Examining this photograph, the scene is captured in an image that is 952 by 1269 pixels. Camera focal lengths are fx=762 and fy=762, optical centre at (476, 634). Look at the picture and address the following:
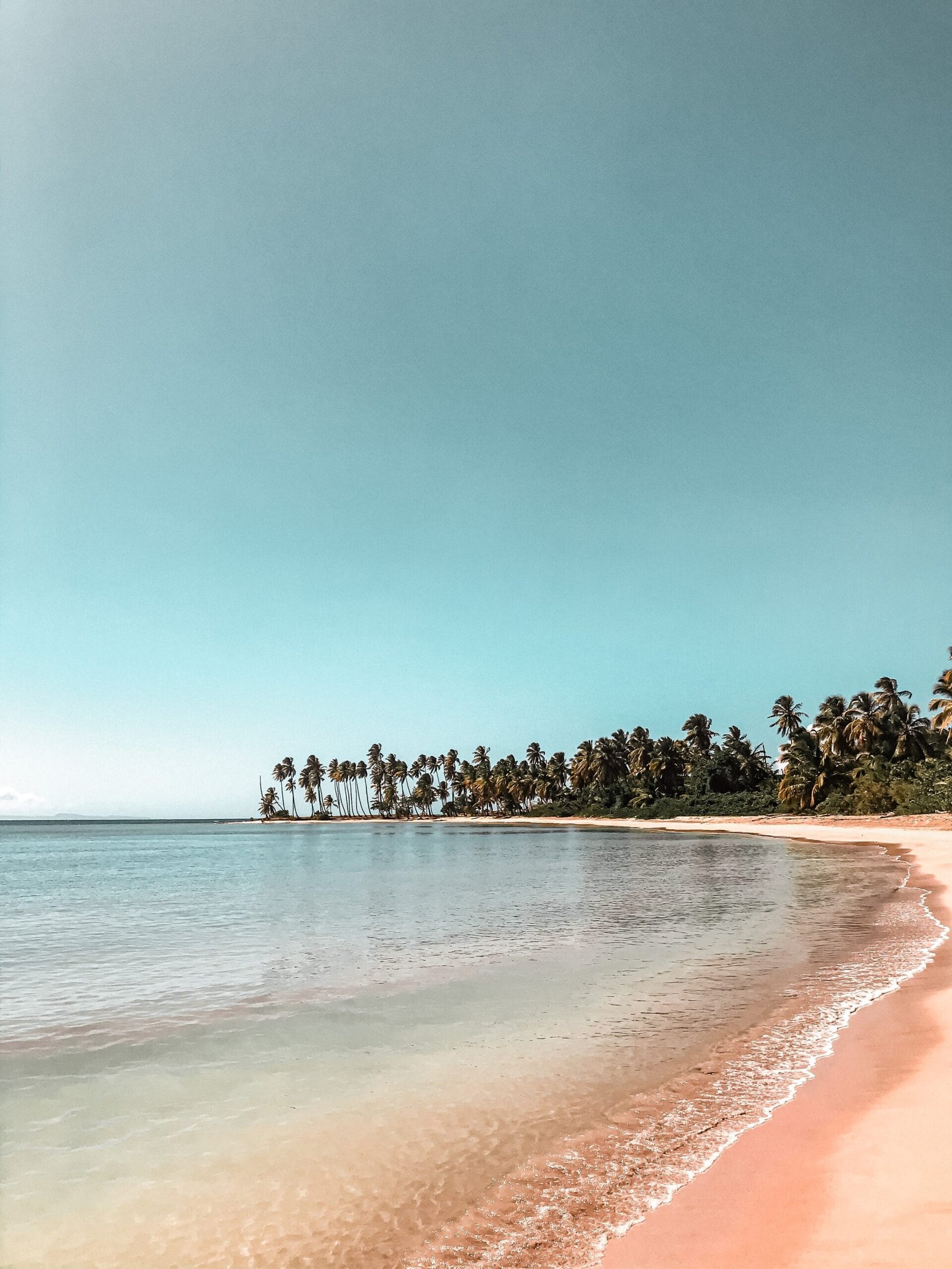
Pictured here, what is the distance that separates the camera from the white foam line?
14.9 ft

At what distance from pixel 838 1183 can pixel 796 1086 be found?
2.03m

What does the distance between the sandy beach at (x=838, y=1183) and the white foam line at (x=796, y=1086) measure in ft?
0.18

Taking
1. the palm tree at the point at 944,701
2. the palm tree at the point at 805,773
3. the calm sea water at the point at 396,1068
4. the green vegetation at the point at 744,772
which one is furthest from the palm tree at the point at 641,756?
the calm sea water at the point at 396,1068

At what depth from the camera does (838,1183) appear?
4.80 metres

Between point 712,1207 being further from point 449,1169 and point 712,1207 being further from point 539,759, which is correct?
point 539,759

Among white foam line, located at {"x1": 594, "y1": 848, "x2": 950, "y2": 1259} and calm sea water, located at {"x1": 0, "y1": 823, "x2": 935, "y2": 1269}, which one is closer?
white foam line, located at {"x1": 594, "y1": 848, "x2": 950, "y2": 1259}

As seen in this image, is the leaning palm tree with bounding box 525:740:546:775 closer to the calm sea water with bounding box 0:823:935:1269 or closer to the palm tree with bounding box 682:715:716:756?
the palm tree with bounding box 682:715:716:756

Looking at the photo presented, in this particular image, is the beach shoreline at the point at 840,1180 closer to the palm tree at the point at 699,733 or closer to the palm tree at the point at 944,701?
the palm tree at the point at 944,701

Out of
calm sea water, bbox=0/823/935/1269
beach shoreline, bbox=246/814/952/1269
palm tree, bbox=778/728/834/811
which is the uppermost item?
palm tree, bbox=778/728/834/811

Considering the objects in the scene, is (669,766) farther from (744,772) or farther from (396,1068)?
(396,1068)

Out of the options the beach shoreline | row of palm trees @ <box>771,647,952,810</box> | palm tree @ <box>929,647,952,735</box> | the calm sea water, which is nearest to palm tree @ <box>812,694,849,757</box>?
row of palm trees @ <box>771,647,952,810</box>

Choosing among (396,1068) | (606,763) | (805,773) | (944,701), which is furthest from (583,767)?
(396,1068)

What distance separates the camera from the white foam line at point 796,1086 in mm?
4531

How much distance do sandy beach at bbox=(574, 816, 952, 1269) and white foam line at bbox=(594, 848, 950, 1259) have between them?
0.06 metres
